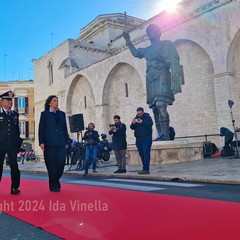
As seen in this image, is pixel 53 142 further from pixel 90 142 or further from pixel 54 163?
pixel 90 142

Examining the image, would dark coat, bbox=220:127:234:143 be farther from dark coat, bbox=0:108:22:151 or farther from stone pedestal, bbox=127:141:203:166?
dark coat, bbox=0:108:22:151

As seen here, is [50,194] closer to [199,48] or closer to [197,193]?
[197,193]

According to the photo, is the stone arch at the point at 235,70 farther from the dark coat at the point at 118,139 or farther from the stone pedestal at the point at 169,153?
the dark coat at the point at 118,139

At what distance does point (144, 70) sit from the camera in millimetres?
22391

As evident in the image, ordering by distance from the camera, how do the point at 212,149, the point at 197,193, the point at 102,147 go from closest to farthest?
the point at 197,193, the point at 212,149, the point at 102,147

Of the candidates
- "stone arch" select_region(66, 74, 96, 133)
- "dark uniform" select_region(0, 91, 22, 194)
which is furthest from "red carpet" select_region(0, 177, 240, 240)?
"stone arch" select_region(66, 74, 96, 133)

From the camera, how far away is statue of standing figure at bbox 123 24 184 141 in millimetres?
9633

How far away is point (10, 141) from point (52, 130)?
27.3 inches

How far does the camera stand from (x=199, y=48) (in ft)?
63.2

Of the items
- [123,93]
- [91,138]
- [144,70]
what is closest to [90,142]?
[91,138]

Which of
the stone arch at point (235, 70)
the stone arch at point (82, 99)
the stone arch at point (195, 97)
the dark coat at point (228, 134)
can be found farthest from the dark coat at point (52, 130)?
the stone arch at point (82, 99)

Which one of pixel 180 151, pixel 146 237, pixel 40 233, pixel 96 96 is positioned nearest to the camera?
pixel 146 237

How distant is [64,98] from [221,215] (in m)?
28.9

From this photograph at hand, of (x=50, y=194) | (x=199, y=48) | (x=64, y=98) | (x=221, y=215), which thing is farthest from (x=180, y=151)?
(x=64, y=98)
